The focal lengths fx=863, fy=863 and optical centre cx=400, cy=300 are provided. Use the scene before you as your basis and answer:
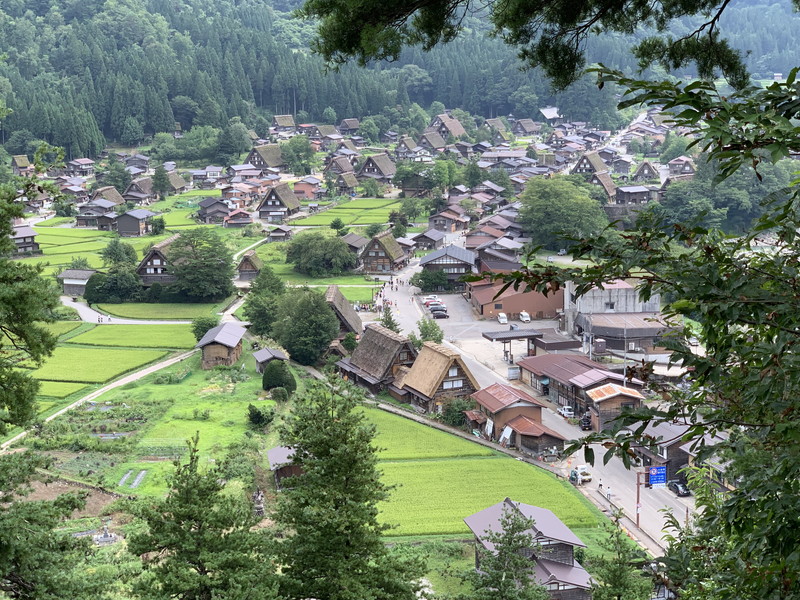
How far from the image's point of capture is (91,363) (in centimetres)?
2719

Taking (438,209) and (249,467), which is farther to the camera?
(438,209)

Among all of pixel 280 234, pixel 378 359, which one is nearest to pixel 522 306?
pixel 378 359

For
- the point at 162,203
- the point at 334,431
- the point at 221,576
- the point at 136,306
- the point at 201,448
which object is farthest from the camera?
the point at 162,203

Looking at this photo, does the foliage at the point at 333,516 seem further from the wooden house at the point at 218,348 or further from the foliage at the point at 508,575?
the wooden house at the point at 218,348

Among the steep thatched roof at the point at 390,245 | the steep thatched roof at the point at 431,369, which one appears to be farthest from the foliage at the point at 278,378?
the steep thatched roof at the point at 390,245

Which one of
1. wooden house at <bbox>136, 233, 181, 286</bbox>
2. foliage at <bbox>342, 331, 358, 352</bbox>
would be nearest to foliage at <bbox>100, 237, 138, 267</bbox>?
wooden house at <bbox>136, 233, 181, 286</bbox>

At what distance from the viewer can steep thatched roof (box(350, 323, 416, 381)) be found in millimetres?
25141

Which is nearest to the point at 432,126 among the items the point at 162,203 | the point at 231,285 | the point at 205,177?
the point at 205,177

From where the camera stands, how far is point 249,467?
61.4 ft

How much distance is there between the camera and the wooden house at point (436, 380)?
76.6ft

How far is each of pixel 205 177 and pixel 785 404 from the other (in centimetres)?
5979

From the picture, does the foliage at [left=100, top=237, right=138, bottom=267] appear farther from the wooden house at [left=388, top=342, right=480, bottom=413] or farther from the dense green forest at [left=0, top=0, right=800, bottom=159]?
the dense green forest at [left=0, top=0, right=800, bottom=159]

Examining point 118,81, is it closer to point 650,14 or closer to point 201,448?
point 201,448

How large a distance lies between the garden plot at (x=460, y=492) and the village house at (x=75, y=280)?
20.7m
